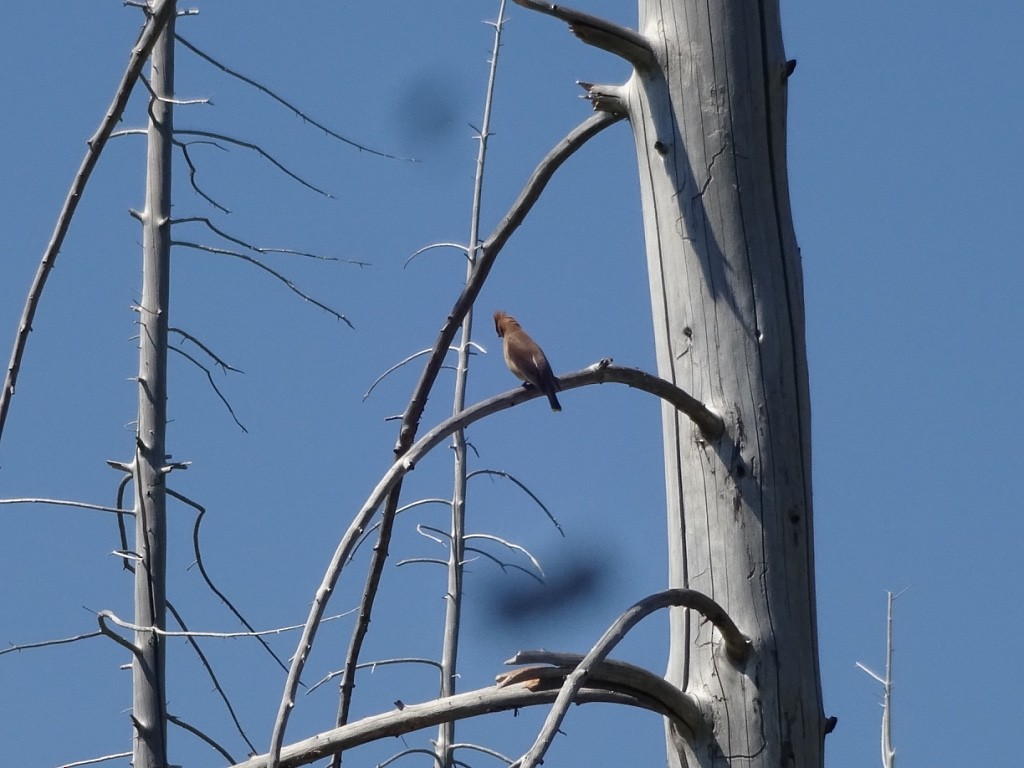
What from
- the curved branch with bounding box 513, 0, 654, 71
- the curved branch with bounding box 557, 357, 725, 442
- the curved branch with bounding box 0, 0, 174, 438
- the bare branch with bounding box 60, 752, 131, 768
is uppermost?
the curved branch with bounding box 513, 0, 654, 71

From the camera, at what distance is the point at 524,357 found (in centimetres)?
493

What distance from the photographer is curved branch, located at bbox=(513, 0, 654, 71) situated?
2.93m

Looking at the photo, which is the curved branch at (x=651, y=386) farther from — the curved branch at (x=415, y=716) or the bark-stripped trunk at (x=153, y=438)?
the bark-stripped trunk at (x=153, y=438)

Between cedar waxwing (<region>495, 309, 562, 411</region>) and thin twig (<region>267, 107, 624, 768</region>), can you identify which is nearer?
thin twig (<region>267, 107, 624, 768</region>)

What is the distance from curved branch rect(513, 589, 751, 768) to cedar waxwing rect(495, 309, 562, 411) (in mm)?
1488

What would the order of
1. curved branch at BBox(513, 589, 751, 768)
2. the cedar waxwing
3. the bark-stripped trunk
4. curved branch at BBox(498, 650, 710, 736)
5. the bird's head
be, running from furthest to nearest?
the bird's head
the cedar waxwing
the bark-stripped trunk
curved branch at BBox(498, 650, 710, 736)
curved branch at BBox(513, 589, 751, 768)

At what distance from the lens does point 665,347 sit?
3.07 metres

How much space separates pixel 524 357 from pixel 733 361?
203 centimetres

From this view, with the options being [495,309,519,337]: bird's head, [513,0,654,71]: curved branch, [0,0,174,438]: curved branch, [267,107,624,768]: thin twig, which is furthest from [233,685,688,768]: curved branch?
[495,309,519,337]: bird's head

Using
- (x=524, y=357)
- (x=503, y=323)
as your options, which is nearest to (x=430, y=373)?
(x=524, y=357)

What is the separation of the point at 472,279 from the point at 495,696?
0.94 meters

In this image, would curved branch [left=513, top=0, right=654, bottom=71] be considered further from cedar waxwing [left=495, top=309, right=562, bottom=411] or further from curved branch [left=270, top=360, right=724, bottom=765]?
cedar waxwing [left=495, top=309, right=562, bottom=411]

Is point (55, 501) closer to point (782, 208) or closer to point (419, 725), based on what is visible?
point (419, 725)

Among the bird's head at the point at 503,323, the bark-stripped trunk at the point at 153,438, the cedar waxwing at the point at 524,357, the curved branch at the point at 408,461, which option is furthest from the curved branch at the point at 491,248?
the bird's head at the point at 503,323
